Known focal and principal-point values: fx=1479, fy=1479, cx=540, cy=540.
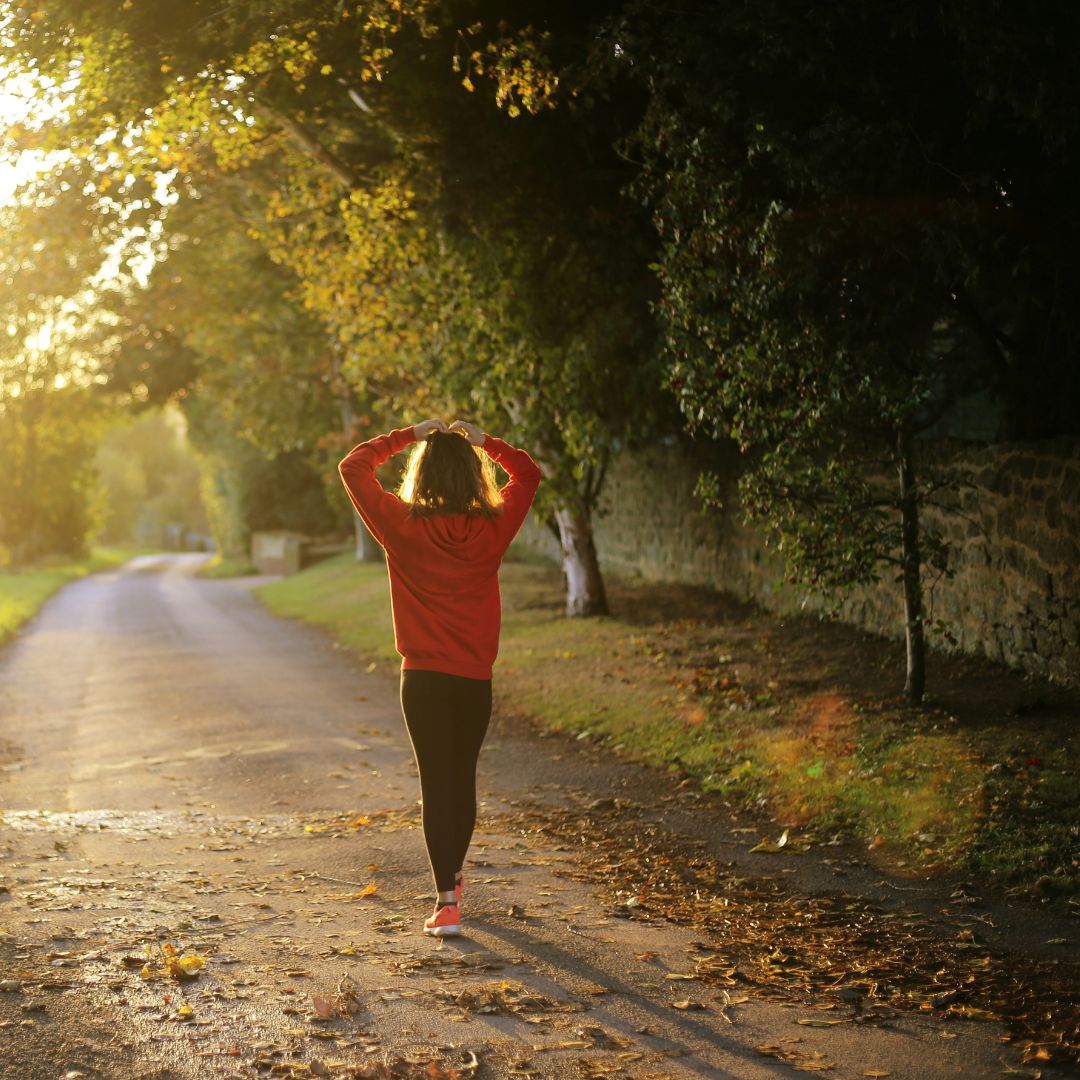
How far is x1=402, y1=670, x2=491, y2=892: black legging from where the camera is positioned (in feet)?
21.1

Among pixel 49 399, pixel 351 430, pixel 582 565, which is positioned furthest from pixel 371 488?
pixel 49 399

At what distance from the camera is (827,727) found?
11047 mm

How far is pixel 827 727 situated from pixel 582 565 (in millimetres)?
9212

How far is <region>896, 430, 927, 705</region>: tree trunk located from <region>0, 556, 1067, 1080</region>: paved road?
239cm

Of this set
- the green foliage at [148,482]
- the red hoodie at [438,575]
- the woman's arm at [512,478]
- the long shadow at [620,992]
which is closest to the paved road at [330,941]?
the long shadow at [620,992]

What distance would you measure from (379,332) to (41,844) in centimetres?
1100

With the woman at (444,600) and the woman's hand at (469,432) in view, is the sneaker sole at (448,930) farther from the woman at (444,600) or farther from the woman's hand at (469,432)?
the woman's hand at (469,432)

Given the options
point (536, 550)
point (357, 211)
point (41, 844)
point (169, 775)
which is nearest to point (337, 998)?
point (41, 844)

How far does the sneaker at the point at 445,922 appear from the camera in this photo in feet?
20.9

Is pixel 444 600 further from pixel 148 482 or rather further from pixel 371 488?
pixel 148 482

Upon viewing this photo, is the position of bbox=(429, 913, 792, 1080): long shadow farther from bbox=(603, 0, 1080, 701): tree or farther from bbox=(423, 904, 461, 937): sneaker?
bbox=(603, 0, 1080, 701): tree

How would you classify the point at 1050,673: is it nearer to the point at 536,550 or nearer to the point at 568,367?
the point at 568,367

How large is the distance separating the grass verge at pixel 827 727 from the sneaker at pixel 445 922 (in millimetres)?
2720

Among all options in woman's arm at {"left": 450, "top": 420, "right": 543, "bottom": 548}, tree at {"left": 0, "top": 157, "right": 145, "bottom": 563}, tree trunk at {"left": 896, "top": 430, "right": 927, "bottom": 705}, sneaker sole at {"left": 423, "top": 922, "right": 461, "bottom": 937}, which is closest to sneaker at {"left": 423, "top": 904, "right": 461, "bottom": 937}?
sneaker sole at {"left": 423, "top": 922, "right": 461, "bottom": 937}
